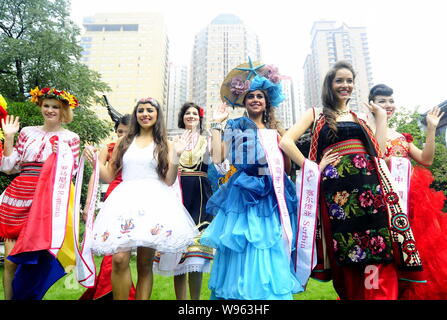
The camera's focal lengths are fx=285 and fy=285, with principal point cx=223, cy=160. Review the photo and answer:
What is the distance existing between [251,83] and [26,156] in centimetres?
234

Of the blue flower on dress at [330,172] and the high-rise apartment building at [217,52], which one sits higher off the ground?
the high-rise apartment building at [217,52]

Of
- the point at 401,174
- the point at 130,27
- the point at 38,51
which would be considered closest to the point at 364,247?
the point at 401,174

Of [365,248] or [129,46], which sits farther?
[129,46]

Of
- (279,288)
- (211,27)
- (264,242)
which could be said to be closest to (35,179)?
(264,242)

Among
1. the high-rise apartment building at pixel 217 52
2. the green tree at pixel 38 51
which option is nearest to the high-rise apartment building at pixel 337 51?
the high-rise apartment building at pixel 217 52

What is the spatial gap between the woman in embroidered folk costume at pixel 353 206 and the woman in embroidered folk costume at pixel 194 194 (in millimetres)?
1038

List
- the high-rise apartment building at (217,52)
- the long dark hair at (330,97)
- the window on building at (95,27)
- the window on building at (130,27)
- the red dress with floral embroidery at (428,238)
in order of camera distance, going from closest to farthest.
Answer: the red dress with floral embroidery at (428,238)
the long dark hair at (330,97)
the high-rise apartment building at (217,52)
the window on building at (130,27)
the window on building at (95,27)

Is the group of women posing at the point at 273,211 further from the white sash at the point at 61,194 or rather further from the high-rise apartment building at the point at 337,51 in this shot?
the high-rise apartment building at the point at 337,51

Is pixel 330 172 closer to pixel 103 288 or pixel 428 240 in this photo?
pixel 428 240

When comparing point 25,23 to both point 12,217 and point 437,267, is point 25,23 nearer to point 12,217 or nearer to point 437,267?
point 12,217

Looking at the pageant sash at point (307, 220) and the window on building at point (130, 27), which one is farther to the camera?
the window on building at point (130, 27)

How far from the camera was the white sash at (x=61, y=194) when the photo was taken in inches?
101

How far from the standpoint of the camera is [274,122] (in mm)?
2746
